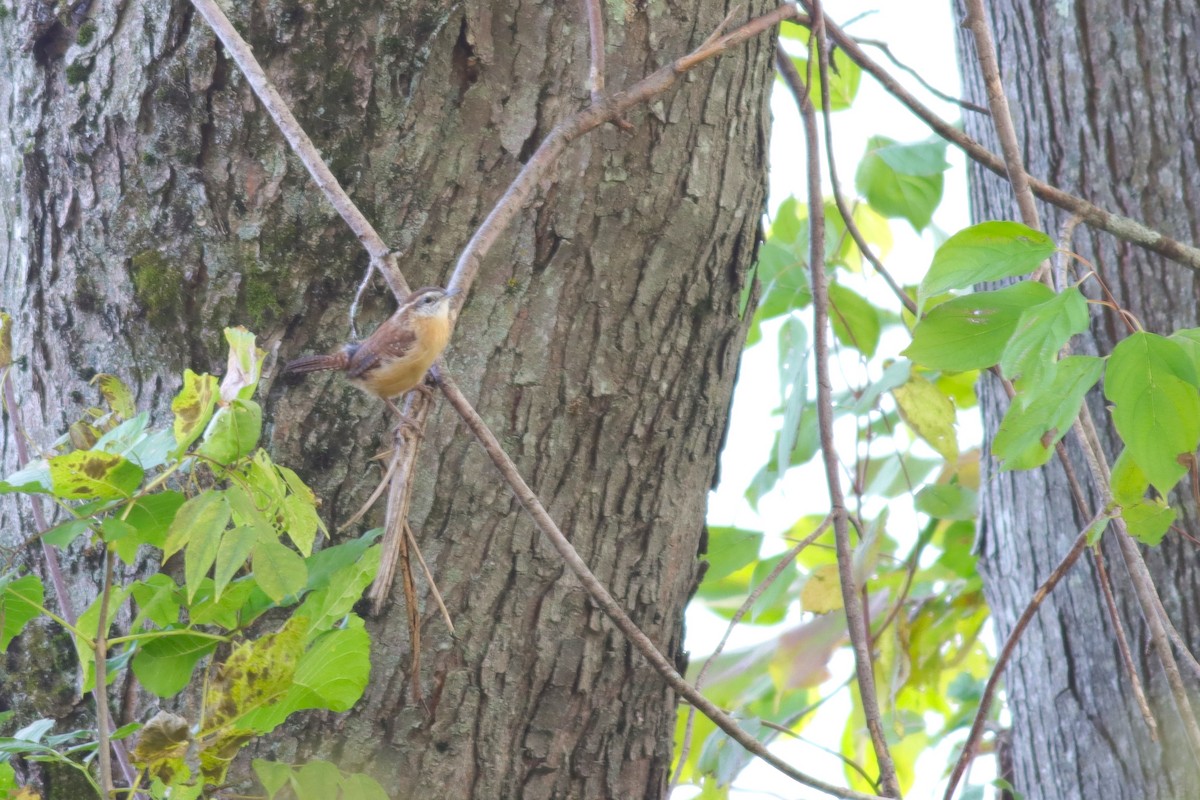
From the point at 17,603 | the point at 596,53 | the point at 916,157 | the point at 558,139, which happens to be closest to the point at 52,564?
the point at 17,603

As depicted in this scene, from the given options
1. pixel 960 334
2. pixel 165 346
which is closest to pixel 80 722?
pixel 165 346

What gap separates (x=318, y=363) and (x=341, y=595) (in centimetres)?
43

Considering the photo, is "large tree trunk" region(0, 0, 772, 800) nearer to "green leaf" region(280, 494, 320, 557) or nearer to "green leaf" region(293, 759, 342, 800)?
"green leaf" region(293, 759, 342, 800)

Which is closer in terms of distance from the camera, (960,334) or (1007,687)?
(960,334)

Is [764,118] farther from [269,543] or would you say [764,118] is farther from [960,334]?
[269,543]

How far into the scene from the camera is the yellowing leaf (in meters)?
2.59

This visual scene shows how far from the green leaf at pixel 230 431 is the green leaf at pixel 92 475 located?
84 mm

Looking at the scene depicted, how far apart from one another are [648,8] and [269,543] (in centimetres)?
111

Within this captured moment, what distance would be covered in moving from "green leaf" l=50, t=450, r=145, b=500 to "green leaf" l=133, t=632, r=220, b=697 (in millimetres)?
266

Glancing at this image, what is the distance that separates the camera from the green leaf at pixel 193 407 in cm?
97

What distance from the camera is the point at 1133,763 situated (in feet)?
8.00

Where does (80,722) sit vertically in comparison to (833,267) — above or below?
below

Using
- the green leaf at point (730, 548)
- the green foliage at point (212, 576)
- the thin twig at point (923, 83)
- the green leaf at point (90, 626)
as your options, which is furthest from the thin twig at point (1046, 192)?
the green leaf at point (90, 626)

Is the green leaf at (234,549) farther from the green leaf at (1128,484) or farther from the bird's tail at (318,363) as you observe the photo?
the green leaf at (1128,484)
